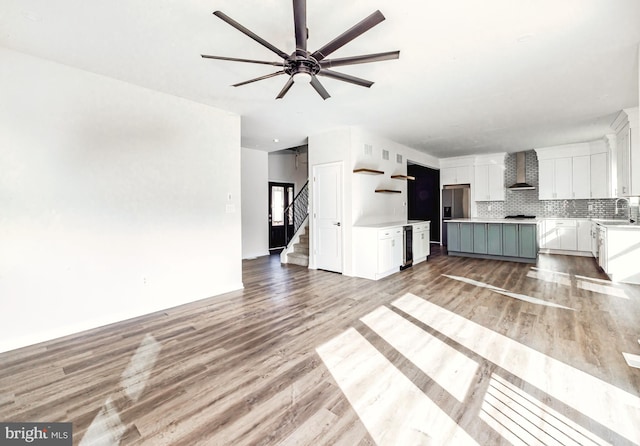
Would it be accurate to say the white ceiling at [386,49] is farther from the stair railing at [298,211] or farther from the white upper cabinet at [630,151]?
the stair railing at [298,211]

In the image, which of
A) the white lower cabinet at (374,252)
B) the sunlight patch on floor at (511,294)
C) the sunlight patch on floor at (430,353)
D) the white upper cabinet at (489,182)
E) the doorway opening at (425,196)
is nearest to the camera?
the sunlight patch on floor at (430,353)

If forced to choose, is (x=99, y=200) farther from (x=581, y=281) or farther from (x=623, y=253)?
(x=623, y=253)

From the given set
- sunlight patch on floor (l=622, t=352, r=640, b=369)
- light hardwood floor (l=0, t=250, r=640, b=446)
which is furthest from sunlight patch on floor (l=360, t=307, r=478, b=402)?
sunlight patch on floor (l=622, t=352, r=640, b=369)

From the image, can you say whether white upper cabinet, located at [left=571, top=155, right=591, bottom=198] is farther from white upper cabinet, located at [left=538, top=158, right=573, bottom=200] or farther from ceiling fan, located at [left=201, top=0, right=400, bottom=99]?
ceiling fan, located at [left=201, top=0, right=400, bottom=99]

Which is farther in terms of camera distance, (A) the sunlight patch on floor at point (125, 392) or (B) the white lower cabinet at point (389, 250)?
(B) the white lower cabinet at point (389, 250)

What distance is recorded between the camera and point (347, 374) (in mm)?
2275

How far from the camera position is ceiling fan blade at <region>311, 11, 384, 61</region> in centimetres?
192

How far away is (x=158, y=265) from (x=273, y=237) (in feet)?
17.7

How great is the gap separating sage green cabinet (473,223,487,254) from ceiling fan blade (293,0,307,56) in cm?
651

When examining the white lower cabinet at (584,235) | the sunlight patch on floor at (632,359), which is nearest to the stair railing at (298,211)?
the white lower cabinet at (584,235)

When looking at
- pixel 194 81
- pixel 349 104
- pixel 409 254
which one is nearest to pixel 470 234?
pixel 409 254

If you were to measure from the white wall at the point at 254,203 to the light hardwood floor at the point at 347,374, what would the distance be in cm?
372

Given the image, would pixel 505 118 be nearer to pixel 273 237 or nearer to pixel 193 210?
pixel 193 210

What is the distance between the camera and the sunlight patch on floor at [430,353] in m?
2.16
